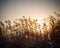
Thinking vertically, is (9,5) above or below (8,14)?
above

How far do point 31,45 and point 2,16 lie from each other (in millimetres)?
674

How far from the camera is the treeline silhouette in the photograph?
206cm

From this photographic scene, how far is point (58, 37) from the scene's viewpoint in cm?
209

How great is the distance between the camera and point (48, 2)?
2152 mm

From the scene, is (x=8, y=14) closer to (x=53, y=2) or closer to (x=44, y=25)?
(x=44, y=25)

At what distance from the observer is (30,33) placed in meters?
2.09

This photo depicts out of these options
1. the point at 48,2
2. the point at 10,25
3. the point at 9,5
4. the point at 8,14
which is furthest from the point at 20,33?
the point at 48,2

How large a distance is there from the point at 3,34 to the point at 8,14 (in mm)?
340

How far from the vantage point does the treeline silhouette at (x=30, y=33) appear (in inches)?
81.3

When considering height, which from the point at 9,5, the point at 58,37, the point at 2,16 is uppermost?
the point at 9,5

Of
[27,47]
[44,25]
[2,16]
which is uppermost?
[2,16]

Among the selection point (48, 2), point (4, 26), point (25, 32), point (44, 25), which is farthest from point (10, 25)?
point (48, 2)

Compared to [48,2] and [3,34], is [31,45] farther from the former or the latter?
[48,2]

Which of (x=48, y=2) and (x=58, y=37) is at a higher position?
(x=48, y=2)
